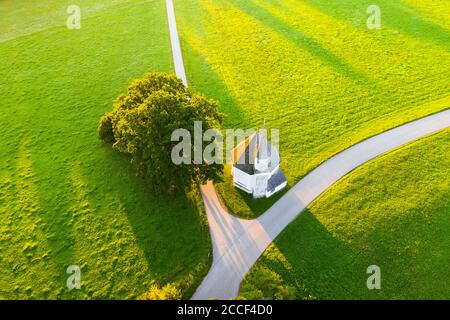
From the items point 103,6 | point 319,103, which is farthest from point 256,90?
point 103,6

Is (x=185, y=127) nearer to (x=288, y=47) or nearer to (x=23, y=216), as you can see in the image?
(x=23, y=216)

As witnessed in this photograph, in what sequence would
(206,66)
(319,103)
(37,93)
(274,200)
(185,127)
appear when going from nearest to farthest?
(185,127) → (274,200) → (319,103) → (37,93) → (206,66)

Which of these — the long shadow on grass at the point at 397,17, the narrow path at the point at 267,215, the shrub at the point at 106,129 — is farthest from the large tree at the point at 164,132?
the long shadow on grass at the point at 397,17

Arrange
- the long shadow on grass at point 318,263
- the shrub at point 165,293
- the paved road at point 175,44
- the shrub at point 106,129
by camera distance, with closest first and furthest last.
Answer: the shrub at point 165,293, the long shadow on grass at point 318,263, the shrub at point 106,129, the paved road at point 175,44

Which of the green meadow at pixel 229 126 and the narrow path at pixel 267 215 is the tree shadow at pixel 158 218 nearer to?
the green meadow at pixel 229 126

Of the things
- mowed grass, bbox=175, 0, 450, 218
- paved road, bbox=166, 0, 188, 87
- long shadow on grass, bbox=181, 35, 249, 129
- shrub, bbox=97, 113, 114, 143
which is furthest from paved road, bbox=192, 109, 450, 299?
paved road, bbox=166, 0, 188, 87

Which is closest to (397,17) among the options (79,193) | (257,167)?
(257,167)
